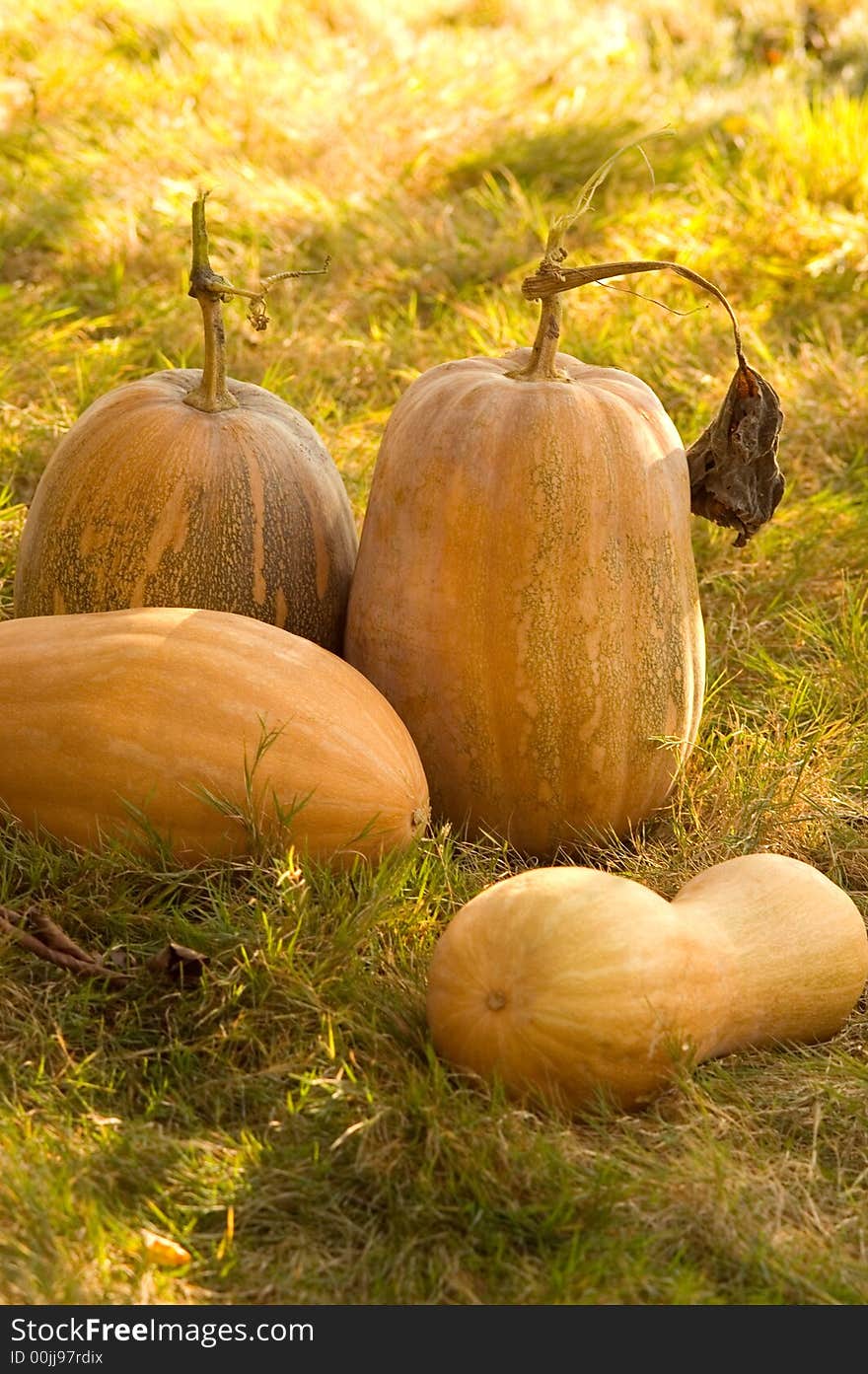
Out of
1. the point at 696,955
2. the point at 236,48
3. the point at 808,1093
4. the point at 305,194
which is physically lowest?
the point at 808,1093

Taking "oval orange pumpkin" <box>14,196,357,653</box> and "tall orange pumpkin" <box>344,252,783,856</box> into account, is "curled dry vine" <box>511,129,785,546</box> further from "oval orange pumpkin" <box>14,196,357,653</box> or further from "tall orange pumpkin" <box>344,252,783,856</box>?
"oval orange pumpkin" <box>14,196,357,653</box>

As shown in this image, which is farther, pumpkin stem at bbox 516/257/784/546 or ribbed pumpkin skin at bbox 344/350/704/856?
pumpkin stem at bbox 516/257/784/546

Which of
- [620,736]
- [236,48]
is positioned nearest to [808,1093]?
[620,736]

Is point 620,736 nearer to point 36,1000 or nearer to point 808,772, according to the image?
point 808,772

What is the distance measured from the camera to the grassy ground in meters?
1.94

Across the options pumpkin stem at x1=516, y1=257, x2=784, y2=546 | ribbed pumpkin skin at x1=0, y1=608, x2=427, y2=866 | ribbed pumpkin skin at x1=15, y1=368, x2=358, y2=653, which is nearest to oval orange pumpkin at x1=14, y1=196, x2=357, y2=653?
ribbed pumpkin skin at x1=15, y1=368, x2=358, y2=653

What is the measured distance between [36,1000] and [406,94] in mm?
4746

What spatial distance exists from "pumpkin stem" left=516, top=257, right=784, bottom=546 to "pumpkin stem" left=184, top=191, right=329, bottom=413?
423mm

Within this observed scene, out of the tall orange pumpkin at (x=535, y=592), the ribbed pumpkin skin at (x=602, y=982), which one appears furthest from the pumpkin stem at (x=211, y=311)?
the ribbed pumpkin skin at (x=602, y=982)

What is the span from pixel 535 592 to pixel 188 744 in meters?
0.68

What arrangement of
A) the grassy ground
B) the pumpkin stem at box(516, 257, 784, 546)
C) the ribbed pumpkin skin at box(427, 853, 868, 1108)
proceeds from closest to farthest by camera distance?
the grassy ground, the ribbed pumpkin skin at box(427, 853, 868, 1108), the pumpkin stem at box(516, 257, 784, 546)

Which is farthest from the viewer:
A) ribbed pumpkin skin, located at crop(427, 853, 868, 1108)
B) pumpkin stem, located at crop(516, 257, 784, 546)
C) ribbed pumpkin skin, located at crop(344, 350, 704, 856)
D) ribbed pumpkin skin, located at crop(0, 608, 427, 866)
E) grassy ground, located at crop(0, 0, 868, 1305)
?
pumpkin stem, located at crop(516, 257, 784, 546)

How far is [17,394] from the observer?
4312mm

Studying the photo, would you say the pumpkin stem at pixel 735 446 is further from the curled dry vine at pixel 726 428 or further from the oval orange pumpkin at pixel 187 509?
the oval orange pumpkin at pixel 187 509
